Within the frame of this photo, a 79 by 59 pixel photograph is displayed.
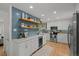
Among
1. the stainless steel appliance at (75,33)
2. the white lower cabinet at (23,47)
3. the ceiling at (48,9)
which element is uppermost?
the ceiling at (48,9)

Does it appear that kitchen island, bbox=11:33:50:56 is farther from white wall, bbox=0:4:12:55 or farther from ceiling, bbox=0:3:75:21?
ceiling, bbox=0:3:75:21

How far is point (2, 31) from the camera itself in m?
1.89

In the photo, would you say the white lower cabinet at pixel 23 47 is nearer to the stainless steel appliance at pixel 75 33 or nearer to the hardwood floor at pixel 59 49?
the hardwood floor at pixel 59 49

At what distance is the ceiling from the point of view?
1.87 metres

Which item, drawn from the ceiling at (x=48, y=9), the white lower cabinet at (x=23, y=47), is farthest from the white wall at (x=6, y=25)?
the white lower cabinet at (x=23, y=47)

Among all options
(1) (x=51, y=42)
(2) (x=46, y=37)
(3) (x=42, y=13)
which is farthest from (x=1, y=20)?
(1) (x=51, y=42)

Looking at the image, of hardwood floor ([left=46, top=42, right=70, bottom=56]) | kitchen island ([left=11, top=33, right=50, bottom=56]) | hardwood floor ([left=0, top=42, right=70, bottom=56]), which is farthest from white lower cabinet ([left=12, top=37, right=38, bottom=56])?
hardwood floor ([left=46, top=42, right=70, bottom=56])

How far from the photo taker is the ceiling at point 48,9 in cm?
187

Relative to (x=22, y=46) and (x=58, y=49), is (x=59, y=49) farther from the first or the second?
(x=22, y=46)

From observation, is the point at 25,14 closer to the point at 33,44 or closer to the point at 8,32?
the point at 8,32

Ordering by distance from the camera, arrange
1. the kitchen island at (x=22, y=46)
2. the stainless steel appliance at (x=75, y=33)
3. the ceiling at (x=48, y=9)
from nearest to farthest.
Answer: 1. the stainless steel appliance at (x=75, y=33)
2. the ceiling at (x=48, y=9)
3. the kitchen island at (x=22, y=46)

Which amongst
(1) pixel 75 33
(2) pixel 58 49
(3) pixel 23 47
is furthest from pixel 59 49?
(3) pixel 23 47

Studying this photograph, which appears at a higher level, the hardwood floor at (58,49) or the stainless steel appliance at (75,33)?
the stainless steel appliance at (75,33)

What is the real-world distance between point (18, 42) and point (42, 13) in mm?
995
